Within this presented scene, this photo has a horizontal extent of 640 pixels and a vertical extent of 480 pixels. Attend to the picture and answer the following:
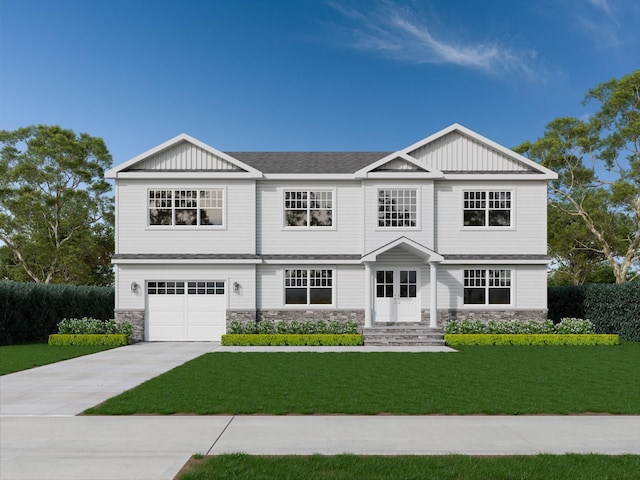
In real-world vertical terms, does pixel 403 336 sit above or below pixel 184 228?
below

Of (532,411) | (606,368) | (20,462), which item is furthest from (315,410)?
(606,368)

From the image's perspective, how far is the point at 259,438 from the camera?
655cm

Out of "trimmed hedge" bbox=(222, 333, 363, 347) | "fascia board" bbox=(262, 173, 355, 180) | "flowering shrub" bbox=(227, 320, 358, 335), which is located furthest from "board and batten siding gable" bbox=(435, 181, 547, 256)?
"trimmed hedge" bbox=(222, 333, 363, 347)

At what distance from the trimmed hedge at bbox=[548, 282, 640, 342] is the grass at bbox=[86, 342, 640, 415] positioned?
20.5 ft

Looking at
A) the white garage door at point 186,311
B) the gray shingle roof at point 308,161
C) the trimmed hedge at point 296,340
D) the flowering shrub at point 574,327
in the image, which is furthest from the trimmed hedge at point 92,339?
the flowering shrub at point 574,327

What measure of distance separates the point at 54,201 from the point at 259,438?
36.6 m

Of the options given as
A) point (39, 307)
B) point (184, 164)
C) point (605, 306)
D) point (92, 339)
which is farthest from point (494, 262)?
point (39, 307)

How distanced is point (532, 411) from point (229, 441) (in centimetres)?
507

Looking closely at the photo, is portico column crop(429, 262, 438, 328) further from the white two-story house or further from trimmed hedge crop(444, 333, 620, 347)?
trimmed hedge crop(444, 333, 620, 347)

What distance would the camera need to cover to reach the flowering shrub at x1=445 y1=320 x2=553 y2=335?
19.1 metres

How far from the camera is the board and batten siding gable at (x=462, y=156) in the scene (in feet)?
68.5

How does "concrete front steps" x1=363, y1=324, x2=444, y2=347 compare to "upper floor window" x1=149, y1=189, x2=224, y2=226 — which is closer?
"concrete front steps" x1=363, y1=324, x2=444, y2=347

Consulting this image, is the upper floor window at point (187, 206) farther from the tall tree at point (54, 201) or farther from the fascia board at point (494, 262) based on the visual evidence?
the tall tree at point (54, 201)

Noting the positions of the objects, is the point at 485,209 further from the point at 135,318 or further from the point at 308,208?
the point at 135,318
